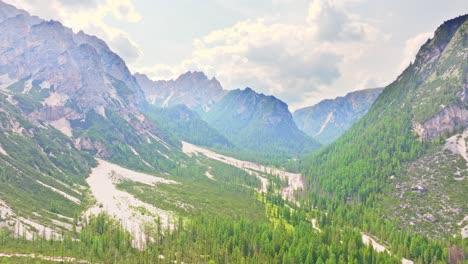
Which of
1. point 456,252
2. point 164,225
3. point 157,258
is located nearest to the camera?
point 157,258

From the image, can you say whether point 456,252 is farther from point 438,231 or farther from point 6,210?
point 6,210

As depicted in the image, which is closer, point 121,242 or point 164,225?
point 121,242

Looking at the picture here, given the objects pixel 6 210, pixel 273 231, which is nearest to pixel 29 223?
pixel 6 210

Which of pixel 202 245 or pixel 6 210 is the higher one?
pixel 6 210

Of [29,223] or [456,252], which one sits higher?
[29,223]

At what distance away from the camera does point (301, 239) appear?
531ft

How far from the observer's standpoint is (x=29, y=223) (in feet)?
535

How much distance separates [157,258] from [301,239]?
209ft

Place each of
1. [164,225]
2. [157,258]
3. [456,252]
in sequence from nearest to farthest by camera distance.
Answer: [157,258] → [456,252] → [164,225]

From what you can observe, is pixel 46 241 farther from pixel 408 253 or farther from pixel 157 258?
pixel 408 253

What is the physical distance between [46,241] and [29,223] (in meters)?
21.7

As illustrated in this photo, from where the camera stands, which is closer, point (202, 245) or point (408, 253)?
point (202, 245)

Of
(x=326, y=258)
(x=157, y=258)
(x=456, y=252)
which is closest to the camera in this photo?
(x=157, y=258)

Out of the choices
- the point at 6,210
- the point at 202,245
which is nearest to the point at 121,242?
the point at 202,245
